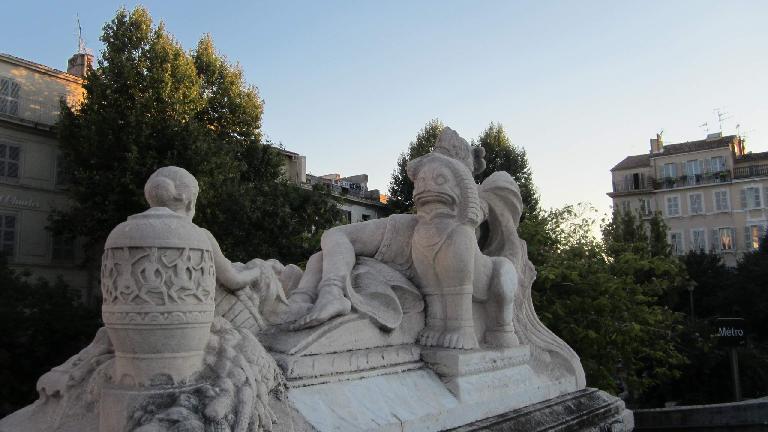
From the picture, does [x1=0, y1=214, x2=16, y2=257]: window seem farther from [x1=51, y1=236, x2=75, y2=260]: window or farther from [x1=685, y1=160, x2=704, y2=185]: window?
[x1=685, y1=160, x2=704, y2=185]: window

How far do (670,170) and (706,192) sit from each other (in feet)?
8.79

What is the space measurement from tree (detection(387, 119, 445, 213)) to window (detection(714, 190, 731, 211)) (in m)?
21.1

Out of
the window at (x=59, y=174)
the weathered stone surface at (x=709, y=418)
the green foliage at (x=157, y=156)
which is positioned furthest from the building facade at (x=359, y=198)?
the weathered stone surface at (x=709, y=418)

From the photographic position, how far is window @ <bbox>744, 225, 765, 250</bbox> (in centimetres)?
3647

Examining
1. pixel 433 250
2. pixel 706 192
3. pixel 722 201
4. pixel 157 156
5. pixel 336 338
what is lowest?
pixel 336 338

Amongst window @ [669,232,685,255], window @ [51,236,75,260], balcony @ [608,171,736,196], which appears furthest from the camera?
window @ [669,232,685,255]

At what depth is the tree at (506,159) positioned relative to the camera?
23.8 meters

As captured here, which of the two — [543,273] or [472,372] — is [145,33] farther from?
[472,372]

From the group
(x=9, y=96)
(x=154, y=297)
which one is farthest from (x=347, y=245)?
(x=9, y=96)

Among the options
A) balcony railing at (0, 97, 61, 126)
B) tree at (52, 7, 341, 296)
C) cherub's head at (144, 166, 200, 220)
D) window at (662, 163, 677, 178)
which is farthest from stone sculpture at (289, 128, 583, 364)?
window at (662, 163, 677, 178)

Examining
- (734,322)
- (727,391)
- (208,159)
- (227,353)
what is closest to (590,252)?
(734,322)

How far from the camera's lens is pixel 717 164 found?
3838 centimetres

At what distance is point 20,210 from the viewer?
1991cm

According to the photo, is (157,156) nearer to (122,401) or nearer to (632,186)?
(122,401)
